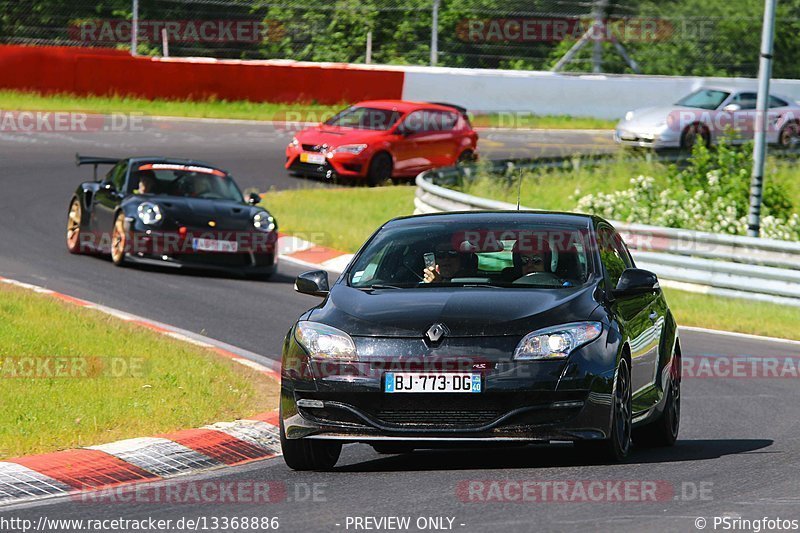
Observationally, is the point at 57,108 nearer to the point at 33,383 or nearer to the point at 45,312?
the point at 45,312

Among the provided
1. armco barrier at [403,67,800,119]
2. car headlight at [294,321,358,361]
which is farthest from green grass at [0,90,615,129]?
car headlight at [294,321,358,361]

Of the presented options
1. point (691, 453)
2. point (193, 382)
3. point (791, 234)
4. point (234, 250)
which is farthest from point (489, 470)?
point (791, 234)

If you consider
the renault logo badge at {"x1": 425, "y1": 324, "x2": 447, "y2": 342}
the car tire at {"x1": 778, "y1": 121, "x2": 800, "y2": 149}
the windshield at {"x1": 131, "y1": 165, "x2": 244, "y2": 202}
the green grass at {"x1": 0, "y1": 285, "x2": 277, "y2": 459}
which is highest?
the renault logo badge at {"x1": 425, "y1": 324, "x2": 447, "y2": 342}

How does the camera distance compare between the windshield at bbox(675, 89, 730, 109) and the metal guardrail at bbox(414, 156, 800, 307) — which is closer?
the metal guardrail at bbox(414, 156, 800, 307)

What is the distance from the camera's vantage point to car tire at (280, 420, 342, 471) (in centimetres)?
821

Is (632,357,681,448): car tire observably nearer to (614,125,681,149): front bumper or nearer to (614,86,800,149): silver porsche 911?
(614,86,800,149): silver porsche 911

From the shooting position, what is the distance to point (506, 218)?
30.0 ft

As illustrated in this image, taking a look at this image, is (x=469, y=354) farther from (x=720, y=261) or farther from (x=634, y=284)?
(x=720, y=261)

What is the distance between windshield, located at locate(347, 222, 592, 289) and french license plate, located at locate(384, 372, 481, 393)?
0.92m

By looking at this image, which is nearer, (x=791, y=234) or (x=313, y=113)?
(x=791, y=234)

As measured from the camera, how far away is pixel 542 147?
34.4 m

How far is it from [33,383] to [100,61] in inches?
975

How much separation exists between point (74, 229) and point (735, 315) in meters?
7.75

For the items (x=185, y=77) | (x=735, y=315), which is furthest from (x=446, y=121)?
(x=735, y=315)
